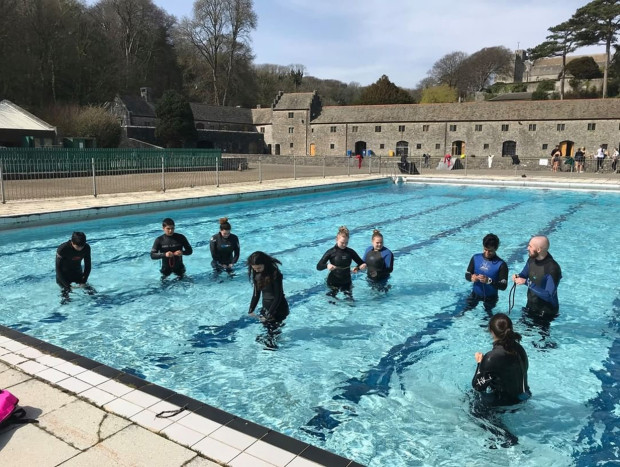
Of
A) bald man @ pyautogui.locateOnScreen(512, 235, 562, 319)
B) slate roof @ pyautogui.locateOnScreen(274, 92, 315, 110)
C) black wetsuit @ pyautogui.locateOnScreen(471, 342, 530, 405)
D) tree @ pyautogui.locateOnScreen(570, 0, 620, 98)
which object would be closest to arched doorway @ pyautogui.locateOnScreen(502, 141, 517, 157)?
tree @ pyautogui.locateOnScreen(570, 0, 620, 98)

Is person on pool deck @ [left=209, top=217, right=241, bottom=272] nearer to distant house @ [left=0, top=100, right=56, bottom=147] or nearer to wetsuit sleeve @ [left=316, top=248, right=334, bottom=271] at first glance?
wetsuit sleeve @ [left=316, top=248, right=334, bottom=271]

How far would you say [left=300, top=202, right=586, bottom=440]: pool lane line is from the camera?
4.23 meters

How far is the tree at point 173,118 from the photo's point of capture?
44875mm

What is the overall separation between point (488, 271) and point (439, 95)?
258ft

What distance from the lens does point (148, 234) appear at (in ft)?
41.0

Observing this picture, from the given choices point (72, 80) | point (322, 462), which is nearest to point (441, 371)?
point (322, 462)

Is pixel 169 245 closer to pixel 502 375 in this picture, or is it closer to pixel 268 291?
pixel 268 291

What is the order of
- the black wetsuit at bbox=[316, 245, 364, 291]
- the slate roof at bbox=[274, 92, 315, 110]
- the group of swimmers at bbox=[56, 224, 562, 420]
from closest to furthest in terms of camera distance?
the group of swimmers at bbox=[56, 224, 562, 420], the black wetsuit at bbox=[316, 245, 364, 291], the slate roof at bbox=[274, 92, 315, 110]

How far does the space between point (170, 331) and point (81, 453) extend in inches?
130

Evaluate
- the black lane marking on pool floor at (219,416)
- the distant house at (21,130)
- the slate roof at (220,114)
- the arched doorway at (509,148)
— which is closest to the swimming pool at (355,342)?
the black lane marking on pool floor at (219,416)

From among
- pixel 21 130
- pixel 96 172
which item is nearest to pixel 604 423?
pixel 96 172

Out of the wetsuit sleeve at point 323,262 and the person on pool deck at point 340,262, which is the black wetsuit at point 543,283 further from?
the wetsuit sleeve at point 323,262

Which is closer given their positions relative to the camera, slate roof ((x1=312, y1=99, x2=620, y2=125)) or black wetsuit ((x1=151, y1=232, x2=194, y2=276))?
black wetsuit ((x1=151, y1=232, x2=194, y2=276))

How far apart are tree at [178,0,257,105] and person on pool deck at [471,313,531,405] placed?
6669 cm
